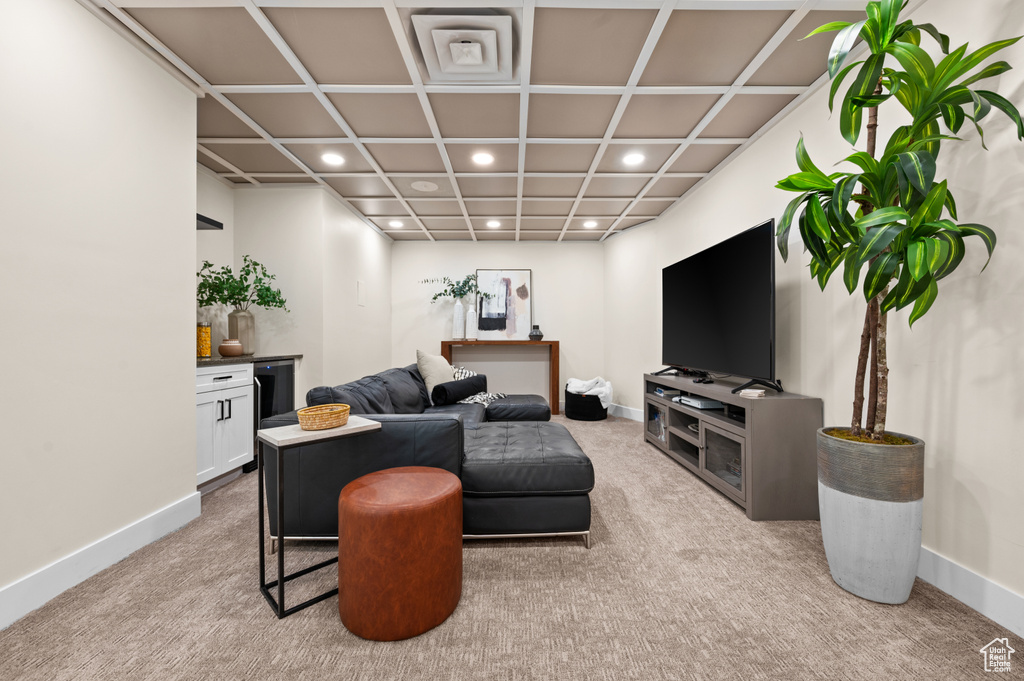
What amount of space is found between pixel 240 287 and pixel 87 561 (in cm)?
217

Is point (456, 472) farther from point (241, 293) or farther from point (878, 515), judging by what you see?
point (241, 293)

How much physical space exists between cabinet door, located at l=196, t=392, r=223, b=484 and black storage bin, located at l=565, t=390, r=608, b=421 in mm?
3763

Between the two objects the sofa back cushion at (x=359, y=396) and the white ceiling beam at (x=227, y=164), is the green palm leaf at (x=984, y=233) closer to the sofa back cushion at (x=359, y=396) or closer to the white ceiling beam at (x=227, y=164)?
the sofa back cushion at (x=359, y=396)

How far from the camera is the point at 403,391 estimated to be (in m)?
3.23

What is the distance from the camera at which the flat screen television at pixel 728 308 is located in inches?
99.7

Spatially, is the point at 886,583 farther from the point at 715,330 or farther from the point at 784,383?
the point at 715,330

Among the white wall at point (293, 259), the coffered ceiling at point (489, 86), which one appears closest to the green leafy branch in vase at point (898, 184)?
the coffered ceiling at point (489, 86)

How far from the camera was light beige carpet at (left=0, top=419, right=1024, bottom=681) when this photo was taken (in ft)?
4.10

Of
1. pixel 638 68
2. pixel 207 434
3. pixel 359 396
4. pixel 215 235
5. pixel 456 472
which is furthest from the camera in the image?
pixel 215 235

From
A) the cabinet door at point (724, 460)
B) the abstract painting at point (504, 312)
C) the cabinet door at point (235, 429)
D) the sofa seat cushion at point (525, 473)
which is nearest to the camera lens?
the sofa seat cushion at point (525, 473)

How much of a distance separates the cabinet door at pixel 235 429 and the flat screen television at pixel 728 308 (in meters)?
3.58

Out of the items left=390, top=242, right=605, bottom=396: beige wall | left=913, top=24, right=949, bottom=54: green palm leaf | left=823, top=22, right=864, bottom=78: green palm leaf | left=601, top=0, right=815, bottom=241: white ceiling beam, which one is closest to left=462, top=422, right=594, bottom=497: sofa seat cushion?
left=823, top=22, right=864, bottom=78: green palm leaf

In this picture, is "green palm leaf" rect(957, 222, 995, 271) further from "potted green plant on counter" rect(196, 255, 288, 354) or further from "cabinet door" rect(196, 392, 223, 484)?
"potted green plant on counter" rect(196, 255, 288, 354)

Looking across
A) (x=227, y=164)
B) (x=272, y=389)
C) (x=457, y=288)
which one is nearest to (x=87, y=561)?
(x=272, y=389)
